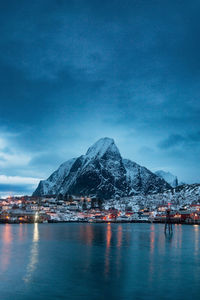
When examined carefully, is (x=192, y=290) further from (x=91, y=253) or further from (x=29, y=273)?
(x=91, y=253)

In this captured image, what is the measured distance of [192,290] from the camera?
79.7 feet

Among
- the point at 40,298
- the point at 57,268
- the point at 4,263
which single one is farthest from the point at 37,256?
the point at 40,298

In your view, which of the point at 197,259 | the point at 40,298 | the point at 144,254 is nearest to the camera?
the point at 40,298

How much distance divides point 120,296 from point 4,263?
17605mm

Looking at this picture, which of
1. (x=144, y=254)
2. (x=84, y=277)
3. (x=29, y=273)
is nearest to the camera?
(x=84, y=277)

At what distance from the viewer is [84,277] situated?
27766 mm

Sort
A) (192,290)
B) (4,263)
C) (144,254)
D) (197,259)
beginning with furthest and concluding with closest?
(144,254) → (197,259) → (4,263) → (192,290)

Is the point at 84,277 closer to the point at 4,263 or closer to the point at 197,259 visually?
the point at 4,263

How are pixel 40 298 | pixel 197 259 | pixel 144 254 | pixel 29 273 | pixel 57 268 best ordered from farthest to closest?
pixel 144 254 < pixel 197 259 < pixel 57 268 < pixel 29 273 < pixel 40 298

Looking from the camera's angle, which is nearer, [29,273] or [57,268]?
[29,273]

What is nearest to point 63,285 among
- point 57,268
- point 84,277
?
point 84,277

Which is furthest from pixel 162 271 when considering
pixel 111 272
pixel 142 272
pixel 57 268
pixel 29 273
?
pixel 29 273

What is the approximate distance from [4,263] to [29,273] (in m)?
6.38

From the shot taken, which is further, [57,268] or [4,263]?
[4,263]
